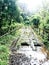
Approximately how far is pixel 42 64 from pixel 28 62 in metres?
0.58

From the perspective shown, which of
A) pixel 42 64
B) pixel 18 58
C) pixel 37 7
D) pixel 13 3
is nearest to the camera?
pixel 42 64

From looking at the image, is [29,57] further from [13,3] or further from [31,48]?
[13,3]

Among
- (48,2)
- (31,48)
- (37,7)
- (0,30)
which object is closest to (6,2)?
(0,30)

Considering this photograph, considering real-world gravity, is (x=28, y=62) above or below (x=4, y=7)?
below

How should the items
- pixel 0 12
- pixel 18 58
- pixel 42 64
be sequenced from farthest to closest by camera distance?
1. pixel 0 12
2. pixel 18 58
3. pixel 42 64

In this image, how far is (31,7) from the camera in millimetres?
51875

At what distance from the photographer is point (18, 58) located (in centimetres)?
785

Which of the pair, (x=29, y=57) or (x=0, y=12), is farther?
(x=0, y=12)

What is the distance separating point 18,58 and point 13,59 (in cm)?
33

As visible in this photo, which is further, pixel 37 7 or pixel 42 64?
pixel 37 7

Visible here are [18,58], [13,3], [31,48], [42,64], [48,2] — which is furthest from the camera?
[48,2]

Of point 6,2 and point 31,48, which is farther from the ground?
point 6,2

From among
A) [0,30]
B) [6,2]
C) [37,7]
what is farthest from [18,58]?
[37,7]

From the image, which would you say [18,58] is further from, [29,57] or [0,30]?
[0,30]
